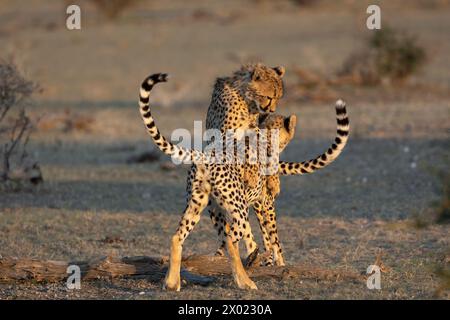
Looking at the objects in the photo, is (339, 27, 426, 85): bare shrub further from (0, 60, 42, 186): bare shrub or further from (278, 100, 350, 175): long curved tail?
(278, 100, 350, 175): long curved tail

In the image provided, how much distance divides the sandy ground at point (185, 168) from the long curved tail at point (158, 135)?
0.86 meters

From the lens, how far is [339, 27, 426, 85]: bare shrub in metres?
17.6

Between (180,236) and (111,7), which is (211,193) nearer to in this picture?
(180,236)

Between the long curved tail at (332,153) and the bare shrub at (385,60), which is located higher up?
the bare shrub at (385,60)

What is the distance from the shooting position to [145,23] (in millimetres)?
29688

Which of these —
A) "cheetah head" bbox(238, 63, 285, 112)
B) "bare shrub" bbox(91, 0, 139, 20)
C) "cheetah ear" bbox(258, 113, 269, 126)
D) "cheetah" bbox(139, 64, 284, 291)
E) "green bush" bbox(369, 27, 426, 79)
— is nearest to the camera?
"cheetah" bbox(139, 64, 284, 291)

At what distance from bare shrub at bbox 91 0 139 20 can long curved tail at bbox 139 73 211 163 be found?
80.9 ft

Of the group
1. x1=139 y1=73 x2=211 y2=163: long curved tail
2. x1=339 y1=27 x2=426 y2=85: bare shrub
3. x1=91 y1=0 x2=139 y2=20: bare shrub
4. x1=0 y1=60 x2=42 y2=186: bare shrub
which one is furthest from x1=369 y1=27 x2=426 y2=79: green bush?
x1=91 y1=0 x2=139 y2=20: bare shrub

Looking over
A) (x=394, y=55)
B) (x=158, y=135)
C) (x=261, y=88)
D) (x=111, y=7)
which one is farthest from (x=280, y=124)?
(x=111, y=7)

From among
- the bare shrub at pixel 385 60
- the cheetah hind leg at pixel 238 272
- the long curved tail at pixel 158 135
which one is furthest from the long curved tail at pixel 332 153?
the bare shrub at pixel 385 60

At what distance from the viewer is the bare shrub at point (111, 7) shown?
30.2 metres

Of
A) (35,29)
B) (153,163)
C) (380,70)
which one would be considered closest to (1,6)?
(35,29)

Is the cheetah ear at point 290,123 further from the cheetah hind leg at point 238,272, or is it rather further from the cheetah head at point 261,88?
the cheetah hind leg at point 238,272

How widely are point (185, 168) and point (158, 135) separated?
5.81 m
